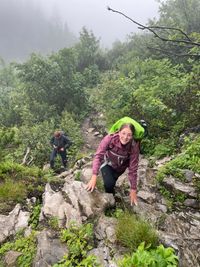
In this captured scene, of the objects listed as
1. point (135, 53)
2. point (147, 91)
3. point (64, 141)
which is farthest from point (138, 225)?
point (135, 53)

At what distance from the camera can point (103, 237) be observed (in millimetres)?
4512

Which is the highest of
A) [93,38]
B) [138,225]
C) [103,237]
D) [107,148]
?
[93,38]

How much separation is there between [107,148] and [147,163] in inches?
149

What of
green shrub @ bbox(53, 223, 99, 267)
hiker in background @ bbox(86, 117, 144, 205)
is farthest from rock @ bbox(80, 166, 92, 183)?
green shrub @ bbox(53, 223, 99, 267)

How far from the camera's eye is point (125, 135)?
15.9 feet

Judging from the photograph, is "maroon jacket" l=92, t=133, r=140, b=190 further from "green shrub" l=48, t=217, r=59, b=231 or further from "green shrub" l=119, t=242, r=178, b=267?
"green shrub" l=119, t=242, r=178, b=267

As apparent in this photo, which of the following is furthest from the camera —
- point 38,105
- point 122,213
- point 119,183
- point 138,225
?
point 38,105

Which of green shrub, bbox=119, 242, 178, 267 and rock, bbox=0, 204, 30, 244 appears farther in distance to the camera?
rock, bbox=0, 204, 30, 244

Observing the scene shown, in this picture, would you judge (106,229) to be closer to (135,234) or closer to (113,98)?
(135,234)

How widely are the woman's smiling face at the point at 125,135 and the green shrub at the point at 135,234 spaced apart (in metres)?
1.33

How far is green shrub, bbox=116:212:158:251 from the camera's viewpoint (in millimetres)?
4026

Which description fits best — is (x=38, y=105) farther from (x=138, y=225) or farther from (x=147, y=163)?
(x=138, y=225)

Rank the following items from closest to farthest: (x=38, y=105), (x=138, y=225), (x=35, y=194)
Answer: (x=138, y=225) < (x=35, y=194) < (x=38, y=105)

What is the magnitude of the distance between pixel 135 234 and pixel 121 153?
1550 mm
